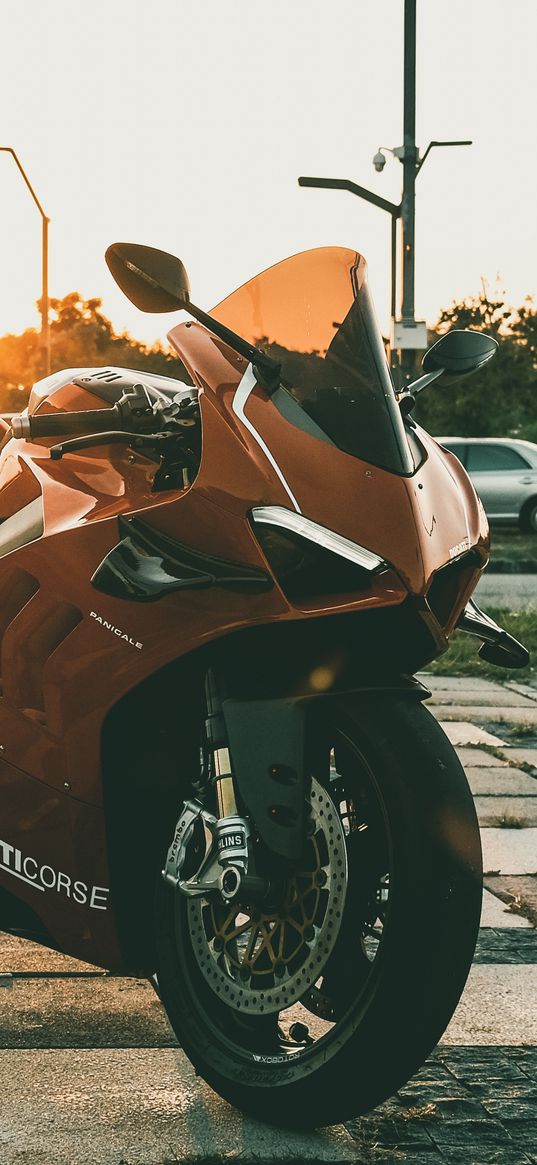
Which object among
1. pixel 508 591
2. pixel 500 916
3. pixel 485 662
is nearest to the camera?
pixel 500 916

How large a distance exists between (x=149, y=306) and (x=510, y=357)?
43.1 metres

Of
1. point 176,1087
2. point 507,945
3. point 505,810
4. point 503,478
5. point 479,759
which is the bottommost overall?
point 503,478

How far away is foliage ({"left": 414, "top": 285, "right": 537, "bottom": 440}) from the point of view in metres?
42.9

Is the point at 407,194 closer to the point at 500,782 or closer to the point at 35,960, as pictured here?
the point at 500,782

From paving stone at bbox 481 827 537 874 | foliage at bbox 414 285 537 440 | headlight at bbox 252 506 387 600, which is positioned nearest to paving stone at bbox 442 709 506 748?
paving stone at bbox 481 827 537 874

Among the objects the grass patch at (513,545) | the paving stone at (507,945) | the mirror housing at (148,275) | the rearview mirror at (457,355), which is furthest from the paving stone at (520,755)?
the grass patch at (513,545)

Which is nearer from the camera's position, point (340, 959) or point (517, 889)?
point (340, 959)

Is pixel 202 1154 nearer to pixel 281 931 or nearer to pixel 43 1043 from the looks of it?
pixel 281 931

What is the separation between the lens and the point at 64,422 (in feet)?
8.41

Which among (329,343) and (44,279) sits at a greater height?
(329,343)

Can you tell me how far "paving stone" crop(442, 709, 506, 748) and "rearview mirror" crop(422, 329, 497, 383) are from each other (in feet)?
11.6

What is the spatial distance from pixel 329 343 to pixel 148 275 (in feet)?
1.07

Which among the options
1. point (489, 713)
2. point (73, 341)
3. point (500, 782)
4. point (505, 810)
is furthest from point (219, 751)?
point (73, 341)

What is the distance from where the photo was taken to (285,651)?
91.1 inches
